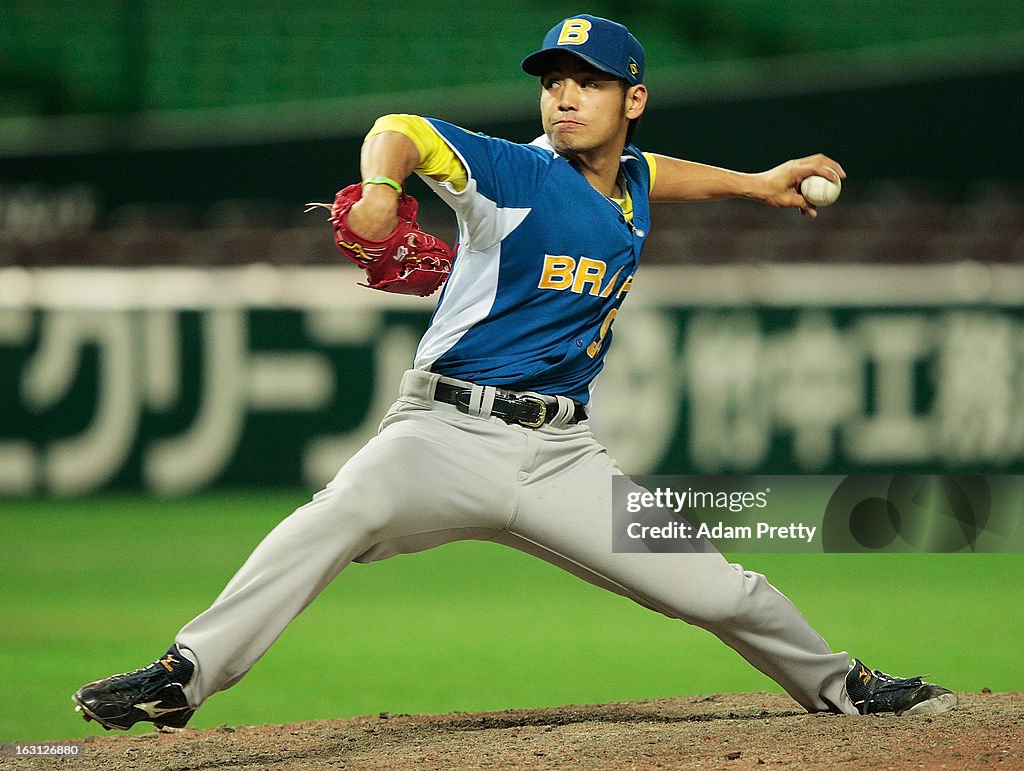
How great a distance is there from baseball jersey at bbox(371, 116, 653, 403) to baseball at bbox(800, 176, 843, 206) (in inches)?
24.8

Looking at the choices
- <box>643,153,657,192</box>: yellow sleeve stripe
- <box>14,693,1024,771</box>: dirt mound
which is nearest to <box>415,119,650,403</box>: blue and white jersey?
<box>643,153,657,192</box>: yellow sleeve stripe

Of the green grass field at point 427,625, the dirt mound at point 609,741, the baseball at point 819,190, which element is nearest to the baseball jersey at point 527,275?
the baseball at point 819,190

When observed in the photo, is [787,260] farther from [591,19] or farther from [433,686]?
[591,19]

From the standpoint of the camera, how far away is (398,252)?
321 cm

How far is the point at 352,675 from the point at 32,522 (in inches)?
143

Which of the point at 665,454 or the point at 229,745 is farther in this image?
the point at 665,454

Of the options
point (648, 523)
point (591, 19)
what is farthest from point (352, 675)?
point (591, 19)

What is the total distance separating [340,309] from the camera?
8266 millimetres

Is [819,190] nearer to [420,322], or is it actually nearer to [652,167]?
[652,167]

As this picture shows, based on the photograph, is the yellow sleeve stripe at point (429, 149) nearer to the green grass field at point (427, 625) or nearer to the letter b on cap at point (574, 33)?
the letter b on cap at point (574, 33)

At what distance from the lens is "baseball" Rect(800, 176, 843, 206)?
3771mm

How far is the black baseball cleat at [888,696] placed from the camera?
3477 millimetres

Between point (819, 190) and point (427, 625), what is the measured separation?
99.8 inches

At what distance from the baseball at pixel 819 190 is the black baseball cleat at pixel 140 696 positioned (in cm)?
196
